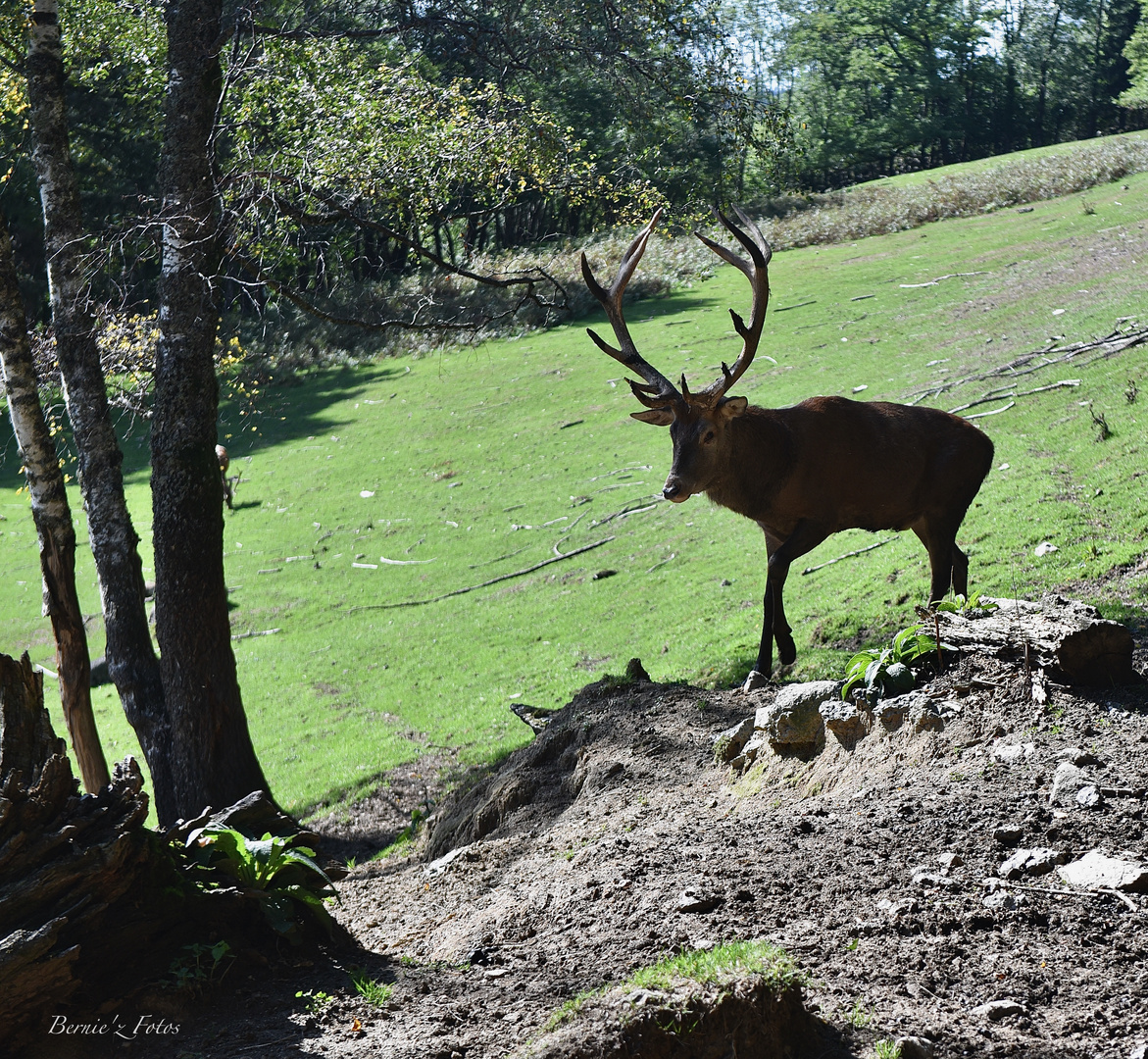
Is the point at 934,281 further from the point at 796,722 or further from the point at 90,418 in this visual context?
the point at 796,722

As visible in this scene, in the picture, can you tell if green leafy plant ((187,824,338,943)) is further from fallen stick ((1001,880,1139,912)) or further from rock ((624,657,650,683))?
rock ((624,657,650,683))

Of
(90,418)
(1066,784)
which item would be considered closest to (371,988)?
(1066,784)

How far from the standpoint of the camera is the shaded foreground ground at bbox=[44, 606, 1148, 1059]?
3451 millimetres

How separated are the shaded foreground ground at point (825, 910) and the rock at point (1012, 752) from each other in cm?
1

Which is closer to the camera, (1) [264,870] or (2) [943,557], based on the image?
(1) [264,870]

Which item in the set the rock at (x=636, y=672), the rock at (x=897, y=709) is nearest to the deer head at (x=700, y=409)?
the rock at (x=636, y=672)

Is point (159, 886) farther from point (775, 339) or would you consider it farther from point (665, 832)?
point (775, 339)

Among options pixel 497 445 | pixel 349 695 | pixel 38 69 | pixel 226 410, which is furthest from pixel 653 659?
pixel 226 410

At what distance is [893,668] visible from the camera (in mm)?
5715

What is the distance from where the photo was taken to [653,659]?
38.5 feet

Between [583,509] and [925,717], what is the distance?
13.5m

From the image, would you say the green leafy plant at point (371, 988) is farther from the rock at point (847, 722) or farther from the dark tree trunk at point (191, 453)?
the dark tree trunk at point (191, 453)

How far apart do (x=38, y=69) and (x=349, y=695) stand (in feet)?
25.0

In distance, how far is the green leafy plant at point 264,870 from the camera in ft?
14.9
